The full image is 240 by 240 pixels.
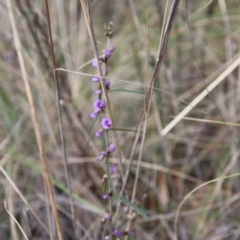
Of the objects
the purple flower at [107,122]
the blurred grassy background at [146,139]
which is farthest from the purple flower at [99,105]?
the blurred grassy background at [146,139]

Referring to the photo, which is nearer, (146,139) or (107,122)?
(107,122)

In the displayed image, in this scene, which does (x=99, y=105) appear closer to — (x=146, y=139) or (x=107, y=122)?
(x=107, y=122)

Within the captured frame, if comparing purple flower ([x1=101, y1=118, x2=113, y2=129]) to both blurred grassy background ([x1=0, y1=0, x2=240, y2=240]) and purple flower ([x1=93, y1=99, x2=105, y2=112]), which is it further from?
blurred grassy background ([x1=0, y1=0, x2=240, y2=240])

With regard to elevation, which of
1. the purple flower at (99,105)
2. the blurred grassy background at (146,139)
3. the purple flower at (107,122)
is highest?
the purple flower at (99,105)

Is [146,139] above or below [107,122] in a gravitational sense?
below

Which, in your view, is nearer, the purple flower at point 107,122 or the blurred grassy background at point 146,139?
the purple flower at point 107,122

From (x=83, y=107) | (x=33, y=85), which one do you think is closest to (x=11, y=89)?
(x=33, y=85)

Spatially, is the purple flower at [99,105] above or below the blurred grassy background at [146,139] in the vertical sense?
above

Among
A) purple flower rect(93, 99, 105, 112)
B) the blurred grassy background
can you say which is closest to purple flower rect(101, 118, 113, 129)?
purple flower rect(93, 99, 105, 112)

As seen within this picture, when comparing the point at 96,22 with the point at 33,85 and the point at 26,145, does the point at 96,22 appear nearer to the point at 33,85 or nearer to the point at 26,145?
the point at 33,85

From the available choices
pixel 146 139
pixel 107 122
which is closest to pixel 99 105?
pixel 107 122

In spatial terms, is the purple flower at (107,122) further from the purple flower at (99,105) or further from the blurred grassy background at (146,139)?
the blurred grassy background at (146,139)
